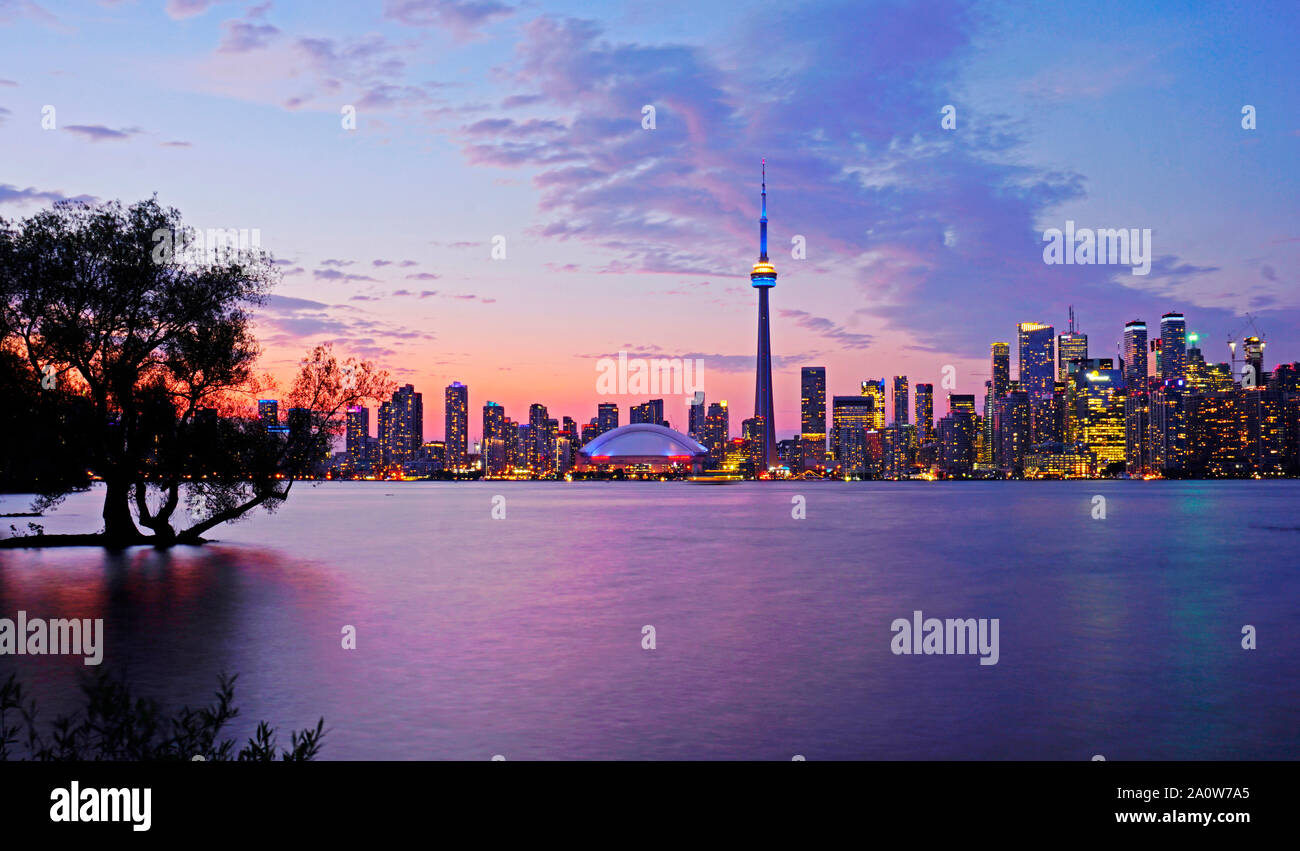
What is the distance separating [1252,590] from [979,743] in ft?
110

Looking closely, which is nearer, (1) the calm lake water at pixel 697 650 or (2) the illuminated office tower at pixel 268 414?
(1) the calm lake water at pixel 697 650

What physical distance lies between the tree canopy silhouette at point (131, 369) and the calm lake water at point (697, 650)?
→ 466 centimetres

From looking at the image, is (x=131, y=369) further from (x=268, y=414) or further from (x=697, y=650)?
(x=697, y=650)

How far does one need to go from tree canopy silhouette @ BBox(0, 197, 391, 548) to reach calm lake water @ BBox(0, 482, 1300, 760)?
15.3ft

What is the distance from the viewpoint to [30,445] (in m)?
44.8

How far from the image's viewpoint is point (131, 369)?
4728 cm

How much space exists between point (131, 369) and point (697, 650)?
3453 cm

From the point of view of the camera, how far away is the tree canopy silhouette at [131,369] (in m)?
44.8

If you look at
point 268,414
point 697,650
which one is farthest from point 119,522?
point 697,650

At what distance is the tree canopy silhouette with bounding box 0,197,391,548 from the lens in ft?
147

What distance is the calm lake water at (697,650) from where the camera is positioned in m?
17.9

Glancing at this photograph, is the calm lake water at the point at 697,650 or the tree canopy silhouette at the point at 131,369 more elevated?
the tree canopy silhouette at the point at 131,369
